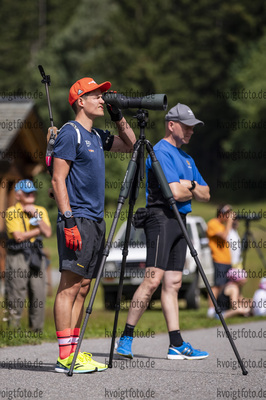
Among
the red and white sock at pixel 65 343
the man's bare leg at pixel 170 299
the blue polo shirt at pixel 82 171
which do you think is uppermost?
the blue polo shirt at pixel 82 171

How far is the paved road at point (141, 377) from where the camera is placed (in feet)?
18.5

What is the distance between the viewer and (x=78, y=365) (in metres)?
6.45

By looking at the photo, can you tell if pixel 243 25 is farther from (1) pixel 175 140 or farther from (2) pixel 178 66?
(1) pixel 175 140

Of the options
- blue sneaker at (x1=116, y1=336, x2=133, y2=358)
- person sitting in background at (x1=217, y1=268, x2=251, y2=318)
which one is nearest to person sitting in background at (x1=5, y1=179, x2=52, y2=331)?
blue sneaker at (x1=116, y1=336, x2=133, y2=358)

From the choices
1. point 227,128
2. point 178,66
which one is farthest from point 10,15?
point 227,128

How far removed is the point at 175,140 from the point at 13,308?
3.42 m

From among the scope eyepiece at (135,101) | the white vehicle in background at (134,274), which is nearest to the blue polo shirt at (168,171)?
the scope eyepiece at (135,101)

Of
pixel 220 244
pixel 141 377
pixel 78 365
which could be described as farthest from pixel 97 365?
pixel 220 244

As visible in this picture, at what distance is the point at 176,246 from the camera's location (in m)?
7.62

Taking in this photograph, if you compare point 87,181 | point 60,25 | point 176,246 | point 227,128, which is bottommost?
point 176,246

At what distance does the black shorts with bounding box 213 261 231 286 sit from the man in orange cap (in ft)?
23.4

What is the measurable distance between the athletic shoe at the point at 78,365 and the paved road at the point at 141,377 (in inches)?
2.2

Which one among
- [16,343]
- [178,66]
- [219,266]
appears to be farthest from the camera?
[178,66]

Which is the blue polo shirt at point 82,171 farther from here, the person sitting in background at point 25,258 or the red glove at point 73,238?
the person sitting in background at point 25,258
